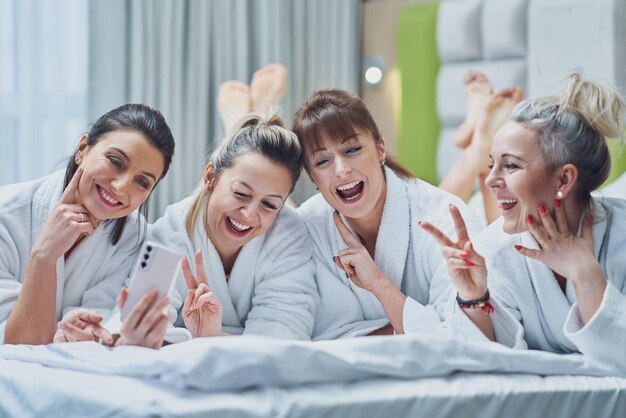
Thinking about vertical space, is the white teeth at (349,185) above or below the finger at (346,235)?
above

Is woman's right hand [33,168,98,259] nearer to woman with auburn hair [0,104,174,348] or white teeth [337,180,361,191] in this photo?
woman with auburn hair [0,104,174,348]

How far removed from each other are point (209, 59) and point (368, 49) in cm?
84

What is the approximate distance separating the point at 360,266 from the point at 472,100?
4.55 ft

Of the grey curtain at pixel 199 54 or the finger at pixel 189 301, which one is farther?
the grey curtain at pixel 199 54

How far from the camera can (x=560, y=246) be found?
159 cm

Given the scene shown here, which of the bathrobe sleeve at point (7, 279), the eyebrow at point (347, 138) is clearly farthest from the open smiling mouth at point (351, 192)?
the bathrobe sleeve at point (7, 279)

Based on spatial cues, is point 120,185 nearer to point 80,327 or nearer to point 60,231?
point 60,231

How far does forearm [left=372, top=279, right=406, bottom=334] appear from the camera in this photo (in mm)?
1915

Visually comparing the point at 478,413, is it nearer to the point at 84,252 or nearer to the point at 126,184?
the point at 126,184

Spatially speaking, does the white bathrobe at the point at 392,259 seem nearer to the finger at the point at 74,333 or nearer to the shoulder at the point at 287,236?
the shoulder at the point at 287,236

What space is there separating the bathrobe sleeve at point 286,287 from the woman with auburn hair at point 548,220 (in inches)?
18.3

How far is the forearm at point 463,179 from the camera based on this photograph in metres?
2.96

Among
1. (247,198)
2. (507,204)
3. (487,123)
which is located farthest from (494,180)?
(487,123)

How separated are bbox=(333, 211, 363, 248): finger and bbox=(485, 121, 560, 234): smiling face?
46 cm
